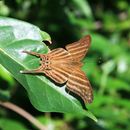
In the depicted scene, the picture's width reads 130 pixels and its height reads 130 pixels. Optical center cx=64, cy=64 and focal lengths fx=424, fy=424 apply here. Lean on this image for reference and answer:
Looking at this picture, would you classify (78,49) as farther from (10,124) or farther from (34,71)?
(10,124)

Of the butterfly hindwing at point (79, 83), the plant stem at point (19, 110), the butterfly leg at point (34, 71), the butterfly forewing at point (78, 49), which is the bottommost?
the plant stem at point (19, 110)

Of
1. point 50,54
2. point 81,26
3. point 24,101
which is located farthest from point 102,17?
point 50,54

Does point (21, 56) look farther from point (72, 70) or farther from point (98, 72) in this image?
point (98, 72)

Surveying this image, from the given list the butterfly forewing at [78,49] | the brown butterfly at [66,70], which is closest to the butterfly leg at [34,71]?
the brown butterfly at [66,70]

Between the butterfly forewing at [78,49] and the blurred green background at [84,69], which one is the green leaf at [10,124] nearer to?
the blurred green background at [84,69]

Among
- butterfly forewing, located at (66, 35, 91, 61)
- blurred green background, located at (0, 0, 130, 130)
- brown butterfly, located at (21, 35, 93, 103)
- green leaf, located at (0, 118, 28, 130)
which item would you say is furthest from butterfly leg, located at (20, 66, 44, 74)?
green leaf, located at (0, 118, 28, 130)

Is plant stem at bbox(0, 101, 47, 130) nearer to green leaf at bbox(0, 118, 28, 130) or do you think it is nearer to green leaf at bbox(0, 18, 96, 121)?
green leaf at bbox(0, 118, 28, 130)

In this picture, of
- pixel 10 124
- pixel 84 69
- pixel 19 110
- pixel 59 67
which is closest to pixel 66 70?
pixel 59 67
